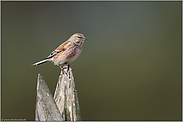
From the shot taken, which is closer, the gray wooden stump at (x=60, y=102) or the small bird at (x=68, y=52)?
the gray wooden stump at (x=60, y=102)

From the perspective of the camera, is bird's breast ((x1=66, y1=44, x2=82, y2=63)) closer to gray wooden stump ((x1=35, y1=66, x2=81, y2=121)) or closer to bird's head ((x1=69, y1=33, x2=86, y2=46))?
bird's head ((x1=69, y1=33, x2=86, y2=46))

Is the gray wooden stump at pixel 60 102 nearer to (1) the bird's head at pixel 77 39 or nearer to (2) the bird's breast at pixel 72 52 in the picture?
(2) the bird's breast at pixel 72 52

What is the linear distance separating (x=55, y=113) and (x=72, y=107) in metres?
0.28

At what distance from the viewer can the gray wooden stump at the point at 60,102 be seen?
1.64 meters

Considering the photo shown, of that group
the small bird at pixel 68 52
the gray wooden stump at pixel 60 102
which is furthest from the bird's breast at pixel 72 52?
the gray wooden stump at pixel 60 102

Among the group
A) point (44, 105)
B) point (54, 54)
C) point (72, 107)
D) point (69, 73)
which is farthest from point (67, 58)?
point (44, 105)

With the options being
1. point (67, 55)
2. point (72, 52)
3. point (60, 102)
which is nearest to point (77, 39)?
point (72, 52)

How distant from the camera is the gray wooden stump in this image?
1.64 m

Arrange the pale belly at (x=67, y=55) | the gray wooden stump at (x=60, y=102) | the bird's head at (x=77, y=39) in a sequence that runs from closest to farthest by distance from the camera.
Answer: the gray wooden stump at (x=60, y=102) → the pale belly at (x=67, y=55) → the bird's head at (x=77, y=39)

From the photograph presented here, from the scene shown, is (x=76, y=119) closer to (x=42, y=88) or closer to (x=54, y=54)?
(x=42, y=88)

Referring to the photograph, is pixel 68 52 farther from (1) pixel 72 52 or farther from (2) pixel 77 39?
(2) pixel 77 39

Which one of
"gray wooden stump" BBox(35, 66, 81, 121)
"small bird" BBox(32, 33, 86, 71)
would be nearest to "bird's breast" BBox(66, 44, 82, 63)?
"small bird" BBox(32, 33, 86, 71)

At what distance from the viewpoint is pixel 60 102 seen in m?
2.01

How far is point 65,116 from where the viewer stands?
1973mm
